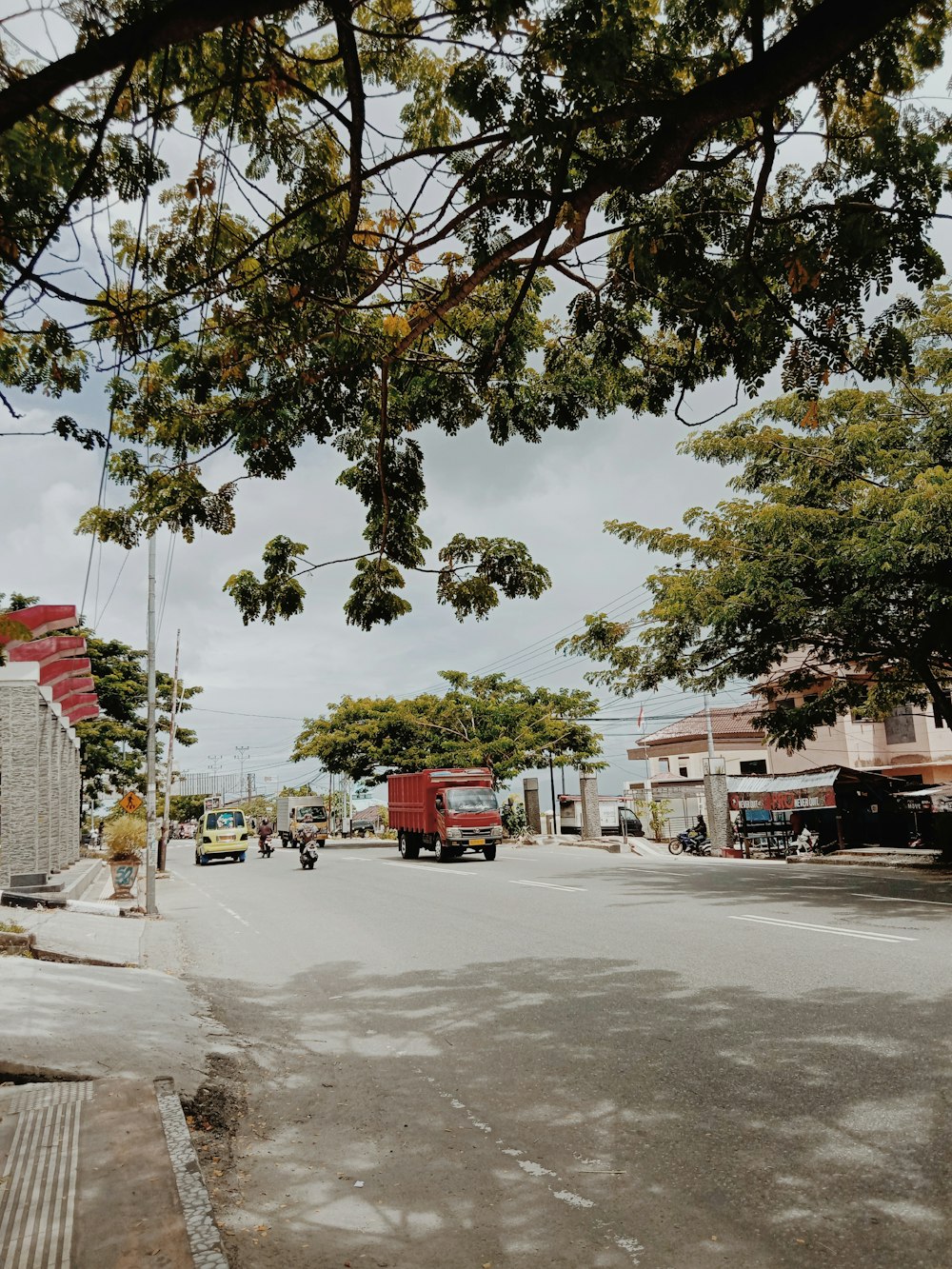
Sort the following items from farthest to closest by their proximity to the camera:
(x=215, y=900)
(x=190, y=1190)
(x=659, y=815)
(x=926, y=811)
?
1. (x=659, y=815)
2. (x=926, y=811)
3. (x=215, y=900)
4. (x=190, y=1190)

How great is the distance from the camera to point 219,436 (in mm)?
7484

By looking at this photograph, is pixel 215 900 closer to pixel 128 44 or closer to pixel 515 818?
pixel 128 44

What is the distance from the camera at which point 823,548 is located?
15.9 meters

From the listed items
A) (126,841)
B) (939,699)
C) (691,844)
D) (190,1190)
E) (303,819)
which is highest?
(939,699)

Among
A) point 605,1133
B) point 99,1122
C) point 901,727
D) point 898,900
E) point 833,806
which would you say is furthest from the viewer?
point 901,727

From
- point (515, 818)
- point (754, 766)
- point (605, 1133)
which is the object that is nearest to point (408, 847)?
point (515, 818)

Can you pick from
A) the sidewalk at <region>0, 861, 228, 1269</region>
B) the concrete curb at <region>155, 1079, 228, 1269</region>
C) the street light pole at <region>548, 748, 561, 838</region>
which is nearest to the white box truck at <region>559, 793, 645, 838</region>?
the street light pole at <region>548, 748, 561, 838</region>

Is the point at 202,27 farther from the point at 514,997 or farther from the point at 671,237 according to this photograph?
the point at 514,997

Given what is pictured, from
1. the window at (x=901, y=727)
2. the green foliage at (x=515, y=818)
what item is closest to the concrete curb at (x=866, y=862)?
the window at (x=901, y=727)

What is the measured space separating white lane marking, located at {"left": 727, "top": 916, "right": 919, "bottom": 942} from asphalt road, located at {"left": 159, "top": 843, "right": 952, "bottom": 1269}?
0.26 feet

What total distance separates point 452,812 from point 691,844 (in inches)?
333

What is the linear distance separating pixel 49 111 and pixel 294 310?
212cm

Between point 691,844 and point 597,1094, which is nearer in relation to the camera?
point 597,1094

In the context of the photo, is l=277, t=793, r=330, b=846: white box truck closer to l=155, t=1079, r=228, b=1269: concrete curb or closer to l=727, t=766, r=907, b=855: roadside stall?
l=727, t=766, r=907, b=855: roadside stall
